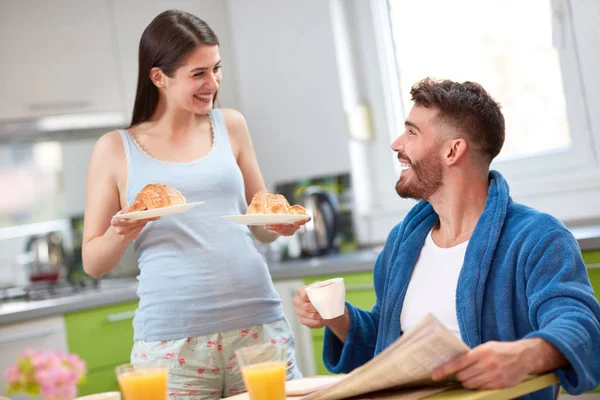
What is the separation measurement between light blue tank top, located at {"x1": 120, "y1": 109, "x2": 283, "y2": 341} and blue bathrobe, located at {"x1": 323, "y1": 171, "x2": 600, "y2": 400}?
257 mm

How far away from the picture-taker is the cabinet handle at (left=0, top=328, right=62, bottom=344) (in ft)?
9.23

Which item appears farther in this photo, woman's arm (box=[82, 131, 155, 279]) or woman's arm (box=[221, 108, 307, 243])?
woman's arm (box=[221, 108, 307, 243])

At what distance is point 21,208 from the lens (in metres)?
3.74

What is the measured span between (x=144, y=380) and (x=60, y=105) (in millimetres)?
2579

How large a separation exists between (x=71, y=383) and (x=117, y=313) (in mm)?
2196

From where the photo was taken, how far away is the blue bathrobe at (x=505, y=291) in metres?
1.18

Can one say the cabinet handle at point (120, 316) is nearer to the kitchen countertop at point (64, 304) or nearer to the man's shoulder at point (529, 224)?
the kitchen countertop at point (64, 304)

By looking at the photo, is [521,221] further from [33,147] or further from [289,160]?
[33,147]

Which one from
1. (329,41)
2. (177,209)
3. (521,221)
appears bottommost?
(521,221)

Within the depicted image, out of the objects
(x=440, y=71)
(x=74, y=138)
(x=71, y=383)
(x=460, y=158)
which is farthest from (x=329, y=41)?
(x=71, y=383)

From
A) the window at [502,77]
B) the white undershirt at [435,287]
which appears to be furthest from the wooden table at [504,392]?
the window at [502,77]

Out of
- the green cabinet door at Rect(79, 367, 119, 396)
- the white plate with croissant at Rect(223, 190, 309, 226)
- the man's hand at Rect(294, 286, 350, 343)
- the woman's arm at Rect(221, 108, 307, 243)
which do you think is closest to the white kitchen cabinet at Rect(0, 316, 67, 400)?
the green cabinet door at Rect(79, 367, 119, 396)

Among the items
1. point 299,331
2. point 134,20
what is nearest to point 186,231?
point 299,331

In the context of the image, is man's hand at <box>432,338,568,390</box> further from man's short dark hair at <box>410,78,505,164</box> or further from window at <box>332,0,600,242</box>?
window at <box>332,0,600,242</box>
